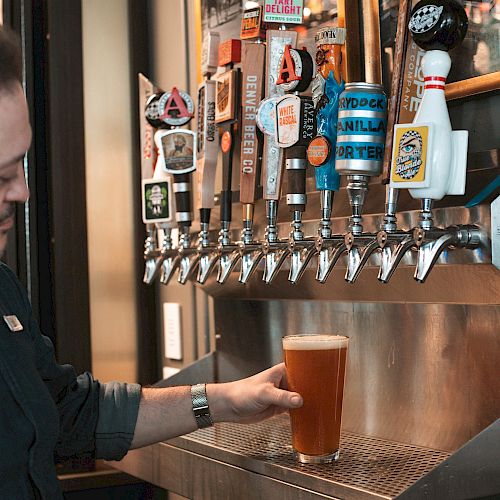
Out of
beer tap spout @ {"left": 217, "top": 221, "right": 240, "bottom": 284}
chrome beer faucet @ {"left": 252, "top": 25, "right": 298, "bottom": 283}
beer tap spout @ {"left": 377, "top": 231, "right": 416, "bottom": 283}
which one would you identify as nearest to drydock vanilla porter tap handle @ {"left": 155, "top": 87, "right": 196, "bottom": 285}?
beer tap spout @ {"left": 217, "top": 221, "right": 240, "bottom": 284}

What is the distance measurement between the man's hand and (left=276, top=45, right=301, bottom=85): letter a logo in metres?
0.46

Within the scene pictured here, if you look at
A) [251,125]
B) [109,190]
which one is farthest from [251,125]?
[109,190]

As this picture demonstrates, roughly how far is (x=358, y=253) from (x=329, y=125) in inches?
8.4

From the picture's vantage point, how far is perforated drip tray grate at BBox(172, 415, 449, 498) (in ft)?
4.21

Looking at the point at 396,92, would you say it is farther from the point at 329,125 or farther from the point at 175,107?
the point at 175,107

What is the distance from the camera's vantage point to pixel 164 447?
1671 millimetres

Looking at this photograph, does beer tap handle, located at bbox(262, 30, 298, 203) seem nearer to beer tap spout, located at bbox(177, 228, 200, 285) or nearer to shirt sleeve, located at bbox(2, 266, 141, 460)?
beer tap spout, located at bbox(177, 228, 200, 285)

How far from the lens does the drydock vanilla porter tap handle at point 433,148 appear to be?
129cm

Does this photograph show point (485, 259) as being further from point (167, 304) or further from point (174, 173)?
point (167, 304)

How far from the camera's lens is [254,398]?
5.01ft

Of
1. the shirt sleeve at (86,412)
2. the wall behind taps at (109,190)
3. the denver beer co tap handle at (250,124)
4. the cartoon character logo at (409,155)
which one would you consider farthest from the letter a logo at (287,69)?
the wall behind taps at (109,190)

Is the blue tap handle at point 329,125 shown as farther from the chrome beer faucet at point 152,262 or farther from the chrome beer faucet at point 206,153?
the chrome beer faucet at point 152,262

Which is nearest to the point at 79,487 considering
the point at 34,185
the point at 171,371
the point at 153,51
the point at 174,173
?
the point at 171,371

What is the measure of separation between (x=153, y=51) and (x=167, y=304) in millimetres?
664
